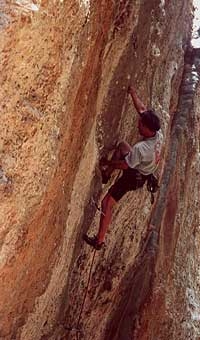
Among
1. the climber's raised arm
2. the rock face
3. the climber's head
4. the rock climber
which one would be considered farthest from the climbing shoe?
the climber's raised arm

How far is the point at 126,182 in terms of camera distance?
6430 millimetres

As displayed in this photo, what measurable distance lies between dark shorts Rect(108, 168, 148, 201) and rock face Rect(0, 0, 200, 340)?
0.69ft

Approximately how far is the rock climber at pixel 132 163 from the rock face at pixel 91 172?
0.43ft

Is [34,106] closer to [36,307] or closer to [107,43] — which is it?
[107,43]

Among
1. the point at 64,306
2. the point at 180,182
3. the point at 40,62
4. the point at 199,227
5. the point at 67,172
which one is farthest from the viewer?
the point at 199,227

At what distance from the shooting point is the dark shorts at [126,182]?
6359 millimetres

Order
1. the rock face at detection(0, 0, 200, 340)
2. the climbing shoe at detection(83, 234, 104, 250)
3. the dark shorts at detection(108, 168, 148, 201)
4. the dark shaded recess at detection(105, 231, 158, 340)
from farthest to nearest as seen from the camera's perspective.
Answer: the dark shaded recess at detection(105, 231, 158, 340) < the climbing shoe at detection(83, 234, 104, 250) < the dark shorts at detection(108, 168, 148, 201) < the rock face at detection(0, 0, 200, 340)

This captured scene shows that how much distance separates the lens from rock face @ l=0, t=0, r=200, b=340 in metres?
4.23

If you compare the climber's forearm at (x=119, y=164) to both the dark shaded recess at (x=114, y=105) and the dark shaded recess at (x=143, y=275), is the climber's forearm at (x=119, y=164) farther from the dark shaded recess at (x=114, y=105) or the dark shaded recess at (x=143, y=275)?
the dark shaded recess at (x=143, y=275)

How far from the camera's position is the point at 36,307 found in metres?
5.59

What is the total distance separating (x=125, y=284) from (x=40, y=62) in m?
4.89

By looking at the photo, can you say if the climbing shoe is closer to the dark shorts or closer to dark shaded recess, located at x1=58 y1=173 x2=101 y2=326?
dark shaded recess, located at x1=58 y1=173 x2=101 y2=326

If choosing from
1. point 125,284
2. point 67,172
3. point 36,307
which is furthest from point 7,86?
point 125,284

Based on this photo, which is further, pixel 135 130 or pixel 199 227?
pixel 199 227
